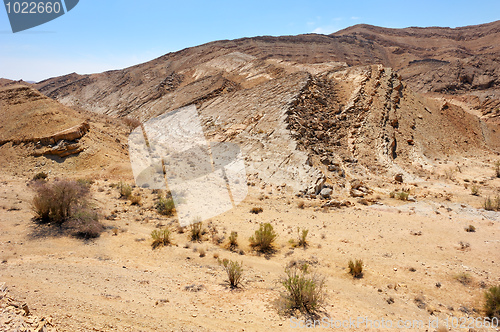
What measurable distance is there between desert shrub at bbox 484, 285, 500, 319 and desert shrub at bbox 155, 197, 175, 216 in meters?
7.93

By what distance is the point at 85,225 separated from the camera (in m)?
7.05

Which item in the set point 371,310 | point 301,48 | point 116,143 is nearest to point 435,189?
point 371,310

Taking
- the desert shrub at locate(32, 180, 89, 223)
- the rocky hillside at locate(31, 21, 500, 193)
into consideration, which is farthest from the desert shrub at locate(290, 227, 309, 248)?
the desert shrub at locate(32, 180, 89, 223)

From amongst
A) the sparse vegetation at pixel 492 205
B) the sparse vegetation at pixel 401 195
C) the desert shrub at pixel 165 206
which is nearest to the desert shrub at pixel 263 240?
the desert shrub at pixel 165 206

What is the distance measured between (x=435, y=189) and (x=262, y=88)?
1249 centimetres

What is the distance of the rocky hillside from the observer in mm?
13430

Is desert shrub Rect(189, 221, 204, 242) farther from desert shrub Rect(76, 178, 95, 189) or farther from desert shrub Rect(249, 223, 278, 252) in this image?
desert shrub Rect(76, 178, 95, 189)

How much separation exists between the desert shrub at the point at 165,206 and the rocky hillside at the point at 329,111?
433 centimetres

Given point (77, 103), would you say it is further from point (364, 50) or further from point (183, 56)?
point (364, 50)

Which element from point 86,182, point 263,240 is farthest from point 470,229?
point 86,182

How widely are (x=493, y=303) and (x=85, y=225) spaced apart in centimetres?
822

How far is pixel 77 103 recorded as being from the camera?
38.2 m

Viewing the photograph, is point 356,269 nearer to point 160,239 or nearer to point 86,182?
point 160,239

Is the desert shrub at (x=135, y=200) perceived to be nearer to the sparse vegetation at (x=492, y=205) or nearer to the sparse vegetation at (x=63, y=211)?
the sparse vegetation at (x=63, y=211)
